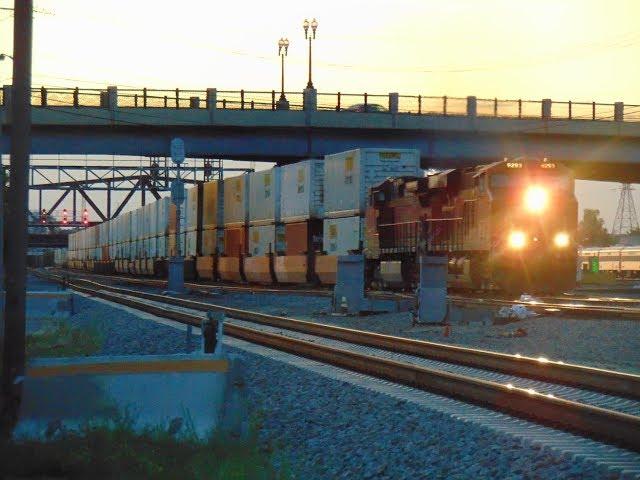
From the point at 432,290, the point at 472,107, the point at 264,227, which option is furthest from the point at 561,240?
the point at 472,107

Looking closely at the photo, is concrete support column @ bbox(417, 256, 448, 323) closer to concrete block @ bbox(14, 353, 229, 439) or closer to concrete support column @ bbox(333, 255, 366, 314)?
concrete support column @ bbox(333, 255, 366, 314)

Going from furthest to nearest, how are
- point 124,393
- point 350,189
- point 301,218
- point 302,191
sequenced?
1. point 302,191
2. point 301,218
3. point 350,189
4. point 124,393

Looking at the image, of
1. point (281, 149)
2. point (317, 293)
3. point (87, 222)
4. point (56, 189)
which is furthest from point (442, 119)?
point (87, 222)

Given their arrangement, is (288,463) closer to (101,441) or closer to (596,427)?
(101,441)

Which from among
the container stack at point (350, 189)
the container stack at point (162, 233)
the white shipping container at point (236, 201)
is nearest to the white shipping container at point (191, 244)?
the container stack at point (162, 233)

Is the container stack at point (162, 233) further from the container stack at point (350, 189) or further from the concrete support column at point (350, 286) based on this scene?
the concrete support column at point (350, 286)

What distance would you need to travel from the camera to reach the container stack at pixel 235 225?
44438mm

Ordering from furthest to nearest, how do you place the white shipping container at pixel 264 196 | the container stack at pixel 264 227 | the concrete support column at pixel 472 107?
1. the concrete support column at pixel 472 107
2. the white shipping container at pixel 264 196
3. the container stack at pixel 264 227

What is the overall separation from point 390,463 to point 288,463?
76 cm

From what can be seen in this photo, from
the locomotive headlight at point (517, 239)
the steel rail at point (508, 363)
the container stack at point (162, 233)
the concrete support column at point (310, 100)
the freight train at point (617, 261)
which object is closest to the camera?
the steel rail at point (508, 363)

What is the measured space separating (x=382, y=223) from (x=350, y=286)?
283 inches

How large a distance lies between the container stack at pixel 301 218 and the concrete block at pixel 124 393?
28.7 m

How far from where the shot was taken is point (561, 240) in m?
28.4

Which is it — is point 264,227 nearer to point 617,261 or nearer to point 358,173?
point 358,173
